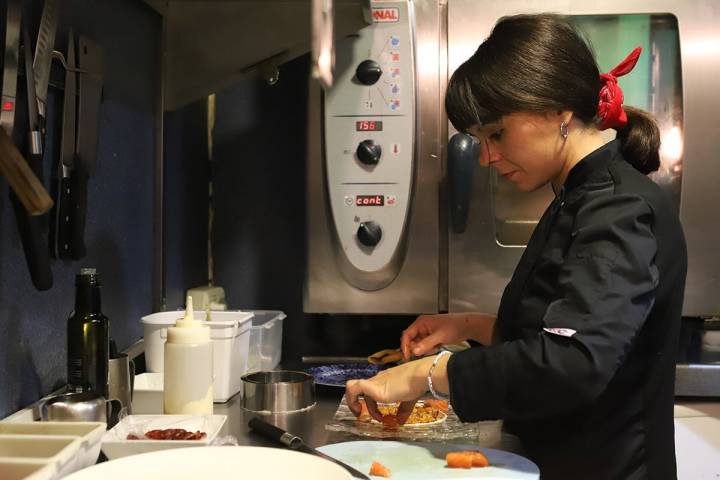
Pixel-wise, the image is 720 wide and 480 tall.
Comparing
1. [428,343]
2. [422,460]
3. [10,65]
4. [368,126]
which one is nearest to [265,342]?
[428,343]

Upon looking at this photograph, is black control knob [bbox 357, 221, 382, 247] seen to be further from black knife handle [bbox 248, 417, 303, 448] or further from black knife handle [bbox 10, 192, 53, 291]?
black knife handle [bbox 10, 192, 53, 291]

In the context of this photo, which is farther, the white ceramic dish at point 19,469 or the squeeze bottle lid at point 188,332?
the squeeze bottle lid at point 188,332

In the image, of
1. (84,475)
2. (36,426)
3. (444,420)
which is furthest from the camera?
(444,420)

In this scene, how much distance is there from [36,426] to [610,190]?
2.76ft

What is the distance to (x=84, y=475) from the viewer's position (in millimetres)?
840

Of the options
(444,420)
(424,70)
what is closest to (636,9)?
(424,70)

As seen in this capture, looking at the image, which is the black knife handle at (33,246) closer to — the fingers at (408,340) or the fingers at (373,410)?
the fingers at (373,410)

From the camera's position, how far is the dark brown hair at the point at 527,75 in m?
1.20

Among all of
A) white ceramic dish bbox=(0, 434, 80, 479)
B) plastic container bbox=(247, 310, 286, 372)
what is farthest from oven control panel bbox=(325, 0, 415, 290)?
white ceramic dish bbox=(0, 434, 80, 479)

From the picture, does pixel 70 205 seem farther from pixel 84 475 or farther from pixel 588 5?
pixel 588 5

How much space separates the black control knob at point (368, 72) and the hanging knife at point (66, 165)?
2.07 feet

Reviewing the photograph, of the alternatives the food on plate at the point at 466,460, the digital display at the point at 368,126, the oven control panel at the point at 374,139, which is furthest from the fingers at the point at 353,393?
the digital display at the point at 368,126

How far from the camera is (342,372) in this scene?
1732 millimetres

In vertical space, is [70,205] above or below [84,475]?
above
